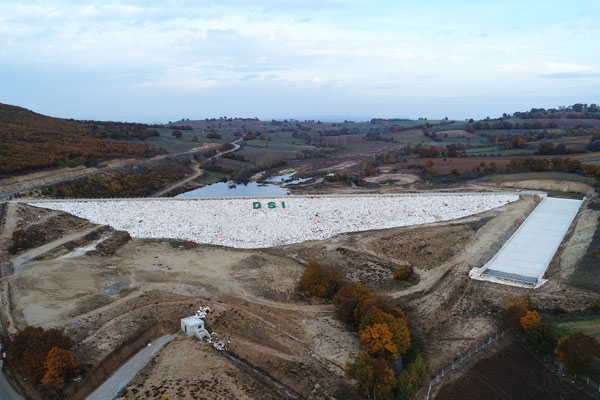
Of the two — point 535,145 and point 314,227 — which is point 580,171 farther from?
point 314,227

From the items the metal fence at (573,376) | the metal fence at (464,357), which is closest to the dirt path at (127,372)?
the metal fence at (464,357)

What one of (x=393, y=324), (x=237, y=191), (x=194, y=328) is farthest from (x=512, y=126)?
(x=194, y=328)

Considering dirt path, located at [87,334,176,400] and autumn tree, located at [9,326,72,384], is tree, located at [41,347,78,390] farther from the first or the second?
dirt path, located at [87,334,176,400]

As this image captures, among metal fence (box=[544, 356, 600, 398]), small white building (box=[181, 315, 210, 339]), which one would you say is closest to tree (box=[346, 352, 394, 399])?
metal fence (box=[544, 356, 600, 398])

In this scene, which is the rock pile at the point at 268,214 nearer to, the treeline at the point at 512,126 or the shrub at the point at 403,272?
the shrub at the point at 403,272

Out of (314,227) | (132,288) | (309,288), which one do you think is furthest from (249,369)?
(314,227)

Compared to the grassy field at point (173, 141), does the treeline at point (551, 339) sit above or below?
below
